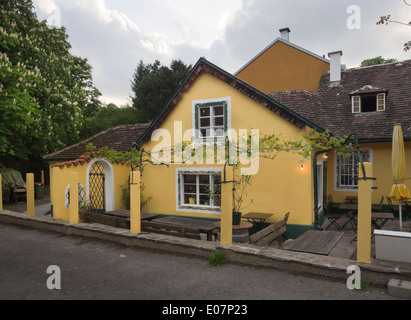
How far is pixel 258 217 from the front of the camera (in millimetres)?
8836

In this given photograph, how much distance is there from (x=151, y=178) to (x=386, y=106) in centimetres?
1022

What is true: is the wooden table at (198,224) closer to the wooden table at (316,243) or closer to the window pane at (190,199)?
the window pane at (190,199)

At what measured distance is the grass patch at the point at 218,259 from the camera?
6191 millimetres

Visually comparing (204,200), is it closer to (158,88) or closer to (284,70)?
(284,70)

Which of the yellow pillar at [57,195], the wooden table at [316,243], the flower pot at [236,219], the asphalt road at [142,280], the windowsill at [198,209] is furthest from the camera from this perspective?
the windowsill at [198,209]

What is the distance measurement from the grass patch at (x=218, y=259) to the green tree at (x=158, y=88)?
2947cm

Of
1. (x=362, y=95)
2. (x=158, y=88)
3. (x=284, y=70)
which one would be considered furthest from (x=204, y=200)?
(x=158, y=88)

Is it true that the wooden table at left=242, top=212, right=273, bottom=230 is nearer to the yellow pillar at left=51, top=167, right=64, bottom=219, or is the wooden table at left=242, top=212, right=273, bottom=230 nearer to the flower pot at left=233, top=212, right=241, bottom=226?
the flower pot at left=233, top=212, right=241, bottom=226

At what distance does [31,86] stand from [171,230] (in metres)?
10.8

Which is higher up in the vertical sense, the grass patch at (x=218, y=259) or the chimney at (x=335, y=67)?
the chimney at (x=335, y=67)

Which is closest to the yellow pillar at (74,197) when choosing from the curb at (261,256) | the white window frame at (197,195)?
the curb at (261,256)

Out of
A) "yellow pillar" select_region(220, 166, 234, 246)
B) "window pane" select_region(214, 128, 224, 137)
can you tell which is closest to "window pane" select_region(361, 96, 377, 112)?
"window pane" select_region(214, 128, 224, 137)
